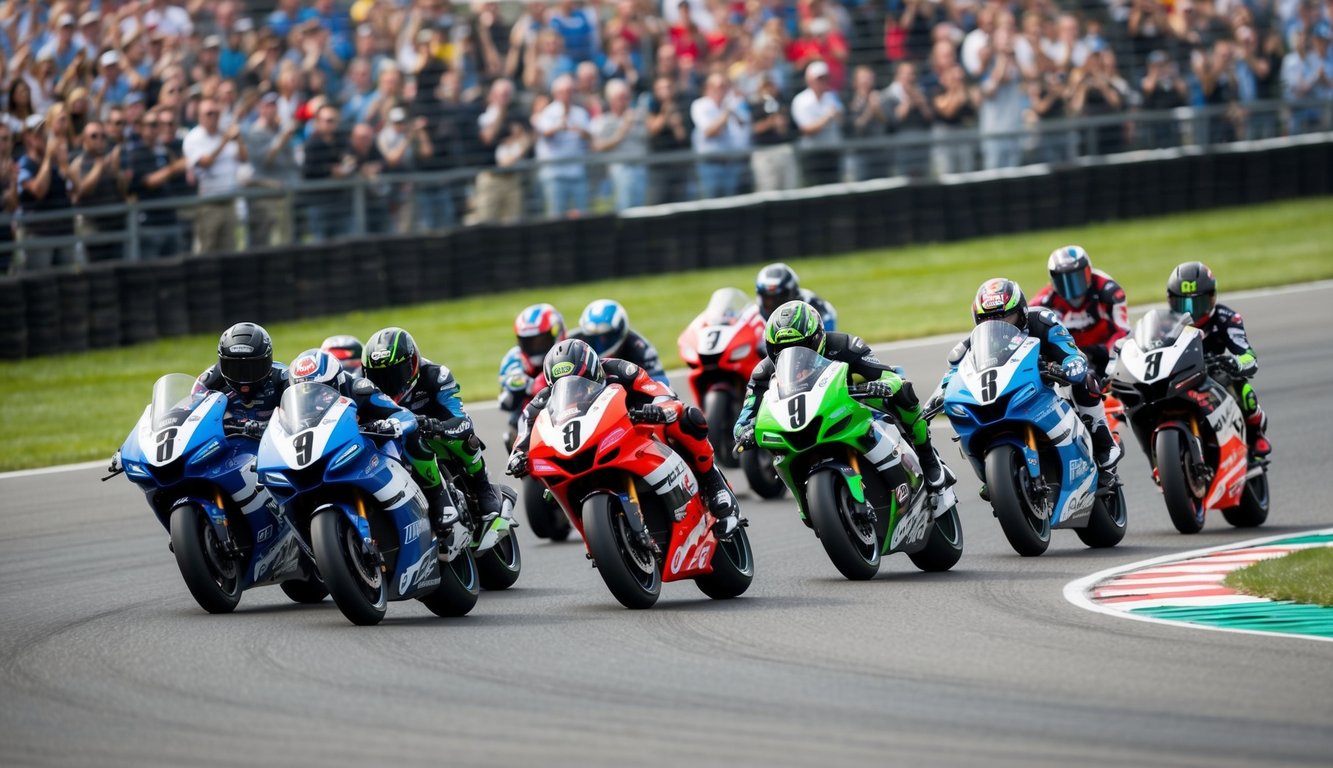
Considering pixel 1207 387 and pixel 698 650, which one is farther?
pixel 1207 387

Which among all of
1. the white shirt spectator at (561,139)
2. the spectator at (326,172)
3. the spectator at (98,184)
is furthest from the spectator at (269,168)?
the white shirt spectator at (561,139)

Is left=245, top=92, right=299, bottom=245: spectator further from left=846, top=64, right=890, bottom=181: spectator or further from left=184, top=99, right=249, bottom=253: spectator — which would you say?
left=846, top=64, right=890, bottom=181: spectator

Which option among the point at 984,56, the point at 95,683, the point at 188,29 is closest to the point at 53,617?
the point at 95,683

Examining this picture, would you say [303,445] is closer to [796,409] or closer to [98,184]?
[796,409]

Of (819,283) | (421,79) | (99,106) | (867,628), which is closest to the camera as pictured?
(867,628)

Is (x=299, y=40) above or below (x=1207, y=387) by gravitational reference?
above

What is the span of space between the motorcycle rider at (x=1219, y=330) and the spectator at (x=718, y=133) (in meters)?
11.7

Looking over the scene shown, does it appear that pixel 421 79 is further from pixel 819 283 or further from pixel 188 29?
pixel 819 283

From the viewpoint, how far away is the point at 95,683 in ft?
27.4

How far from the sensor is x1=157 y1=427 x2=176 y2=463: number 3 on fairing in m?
9.77

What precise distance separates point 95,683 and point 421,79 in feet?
50.0

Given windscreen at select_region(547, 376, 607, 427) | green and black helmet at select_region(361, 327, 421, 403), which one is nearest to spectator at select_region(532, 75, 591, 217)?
green and black helmet at select_region(361, 327, 421, 403)

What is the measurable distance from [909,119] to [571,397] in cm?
1692

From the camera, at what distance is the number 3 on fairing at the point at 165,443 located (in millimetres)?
9766
